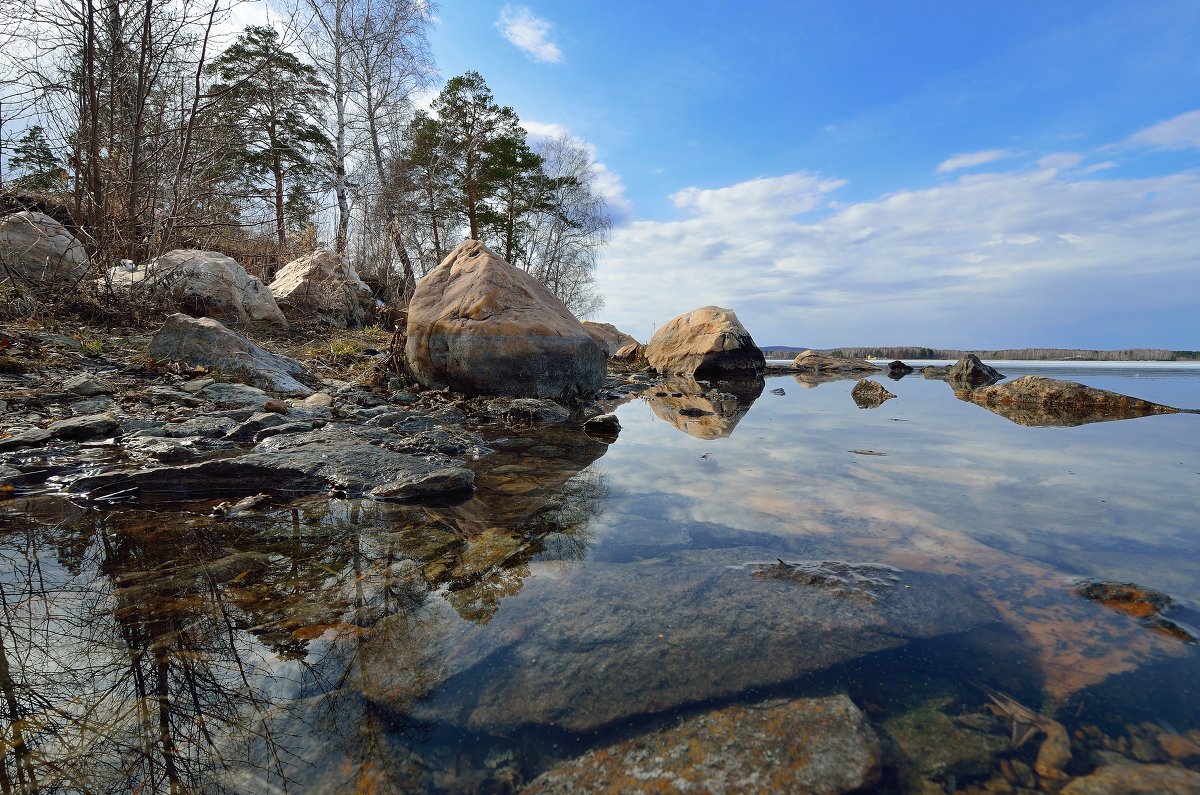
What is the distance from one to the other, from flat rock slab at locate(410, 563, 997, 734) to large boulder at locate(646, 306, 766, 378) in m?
13.4

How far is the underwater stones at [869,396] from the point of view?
932cm

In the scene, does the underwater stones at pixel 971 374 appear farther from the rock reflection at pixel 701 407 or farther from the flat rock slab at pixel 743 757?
the flat rock slab at pixel 743 757

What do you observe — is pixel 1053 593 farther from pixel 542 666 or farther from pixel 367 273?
pixel 367 273

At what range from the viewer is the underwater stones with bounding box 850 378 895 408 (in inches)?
367

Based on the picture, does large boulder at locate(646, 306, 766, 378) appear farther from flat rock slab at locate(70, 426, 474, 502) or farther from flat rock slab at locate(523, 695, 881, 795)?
Result: flat rock slab at locate(523, 695, 881, 795)

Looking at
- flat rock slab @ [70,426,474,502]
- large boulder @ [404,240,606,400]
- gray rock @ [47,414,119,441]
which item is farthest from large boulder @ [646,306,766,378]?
gray rock @ [47,414,119,441]

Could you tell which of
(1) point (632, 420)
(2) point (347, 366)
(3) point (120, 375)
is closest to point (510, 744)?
(1) point (632, 420)

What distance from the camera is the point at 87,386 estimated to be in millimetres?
4586


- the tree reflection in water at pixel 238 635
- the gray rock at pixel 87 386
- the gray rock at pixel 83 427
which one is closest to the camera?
the tree reflection in water at pixel 238 635

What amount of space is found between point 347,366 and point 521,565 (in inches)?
277

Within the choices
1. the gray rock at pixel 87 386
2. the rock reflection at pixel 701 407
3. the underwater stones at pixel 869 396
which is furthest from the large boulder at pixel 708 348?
→ the gray rock at pixel 87 386

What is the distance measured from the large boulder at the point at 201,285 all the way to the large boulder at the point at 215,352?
179cm

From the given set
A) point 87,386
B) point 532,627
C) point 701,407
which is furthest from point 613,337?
point 532,627

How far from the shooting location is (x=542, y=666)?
1.48 meters
